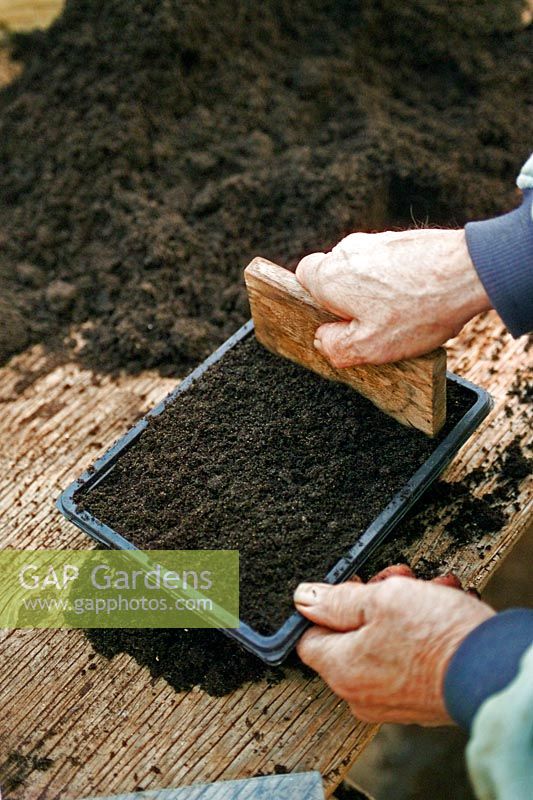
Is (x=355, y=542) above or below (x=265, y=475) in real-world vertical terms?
below

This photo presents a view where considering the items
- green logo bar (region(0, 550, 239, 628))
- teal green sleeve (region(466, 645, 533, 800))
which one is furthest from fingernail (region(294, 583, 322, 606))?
teal green sleeve (region(466, 645, 533, 800))

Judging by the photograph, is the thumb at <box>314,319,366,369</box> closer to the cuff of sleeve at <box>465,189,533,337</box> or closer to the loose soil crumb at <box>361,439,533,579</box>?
the cuff of sleeve at <box>465,189,533,337</box>

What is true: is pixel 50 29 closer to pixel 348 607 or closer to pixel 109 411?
pixel 109 411

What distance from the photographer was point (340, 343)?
149 centimetres

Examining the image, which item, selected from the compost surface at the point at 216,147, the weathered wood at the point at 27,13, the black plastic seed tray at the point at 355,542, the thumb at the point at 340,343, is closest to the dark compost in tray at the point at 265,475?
the black plastic seed tray at the point at 355,542

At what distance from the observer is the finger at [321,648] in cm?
130

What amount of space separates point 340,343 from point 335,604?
0.50m

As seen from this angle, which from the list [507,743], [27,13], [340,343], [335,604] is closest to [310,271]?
[340,343]

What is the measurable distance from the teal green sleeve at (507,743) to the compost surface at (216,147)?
1195 millimetres

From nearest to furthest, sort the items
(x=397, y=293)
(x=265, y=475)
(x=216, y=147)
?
(x=397, y=293)
(x=265, y=475)
(x=216, y=147)

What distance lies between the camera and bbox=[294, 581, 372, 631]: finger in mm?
1300

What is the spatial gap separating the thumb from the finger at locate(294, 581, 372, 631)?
0.44 m

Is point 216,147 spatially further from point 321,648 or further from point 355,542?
point 321,648

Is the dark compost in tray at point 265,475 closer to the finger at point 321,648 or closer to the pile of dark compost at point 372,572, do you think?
the finger at point 321,648
